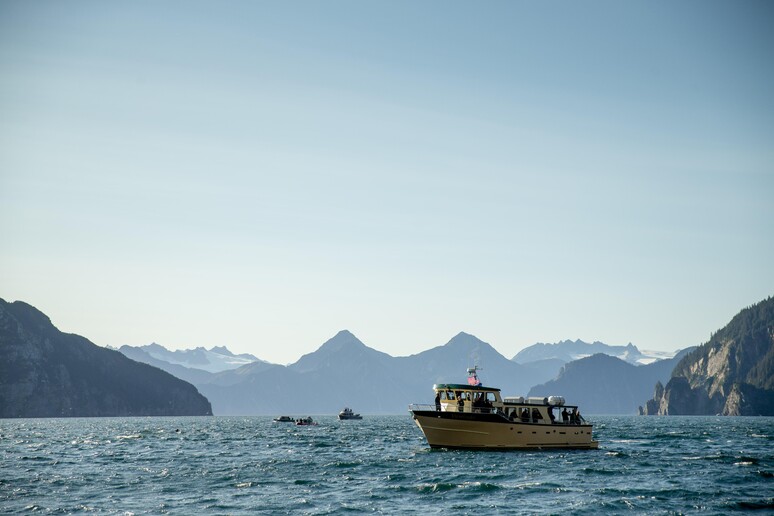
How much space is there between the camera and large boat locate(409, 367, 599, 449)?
7831 centimetres

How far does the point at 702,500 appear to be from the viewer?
49938mm

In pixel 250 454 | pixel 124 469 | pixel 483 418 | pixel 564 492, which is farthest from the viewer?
pixel 250 454

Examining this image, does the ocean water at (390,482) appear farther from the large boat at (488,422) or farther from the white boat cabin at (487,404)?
the white boat cabin at (487,404)

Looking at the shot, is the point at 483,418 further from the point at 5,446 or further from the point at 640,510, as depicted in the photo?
the point at 5,446

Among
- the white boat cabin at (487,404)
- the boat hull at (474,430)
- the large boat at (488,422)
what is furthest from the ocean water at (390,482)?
the white boat cabin at (487,404)

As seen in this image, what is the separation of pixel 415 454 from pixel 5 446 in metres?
57.4

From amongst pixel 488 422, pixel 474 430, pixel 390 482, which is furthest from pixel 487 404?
pixel 390 482

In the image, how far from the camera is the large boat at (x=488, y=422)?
78.3 metres

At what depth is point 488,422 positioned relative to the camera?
78.1m

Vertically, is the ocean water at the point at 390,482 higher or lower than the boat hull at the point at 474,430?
lower

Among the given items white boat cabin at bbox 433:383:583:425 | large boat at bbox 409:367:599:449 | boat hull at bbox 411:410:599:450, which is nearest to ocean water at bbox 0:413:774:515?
boat hull at bbox 411:410:599:450

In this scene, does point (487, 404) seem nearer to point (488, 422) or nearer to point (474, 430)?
point (488, 422)

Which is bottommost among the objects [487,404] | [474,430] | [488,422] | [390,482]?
[390,482]

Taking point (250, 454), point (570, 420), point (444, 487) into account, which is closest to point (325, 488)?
point (444, 487)
